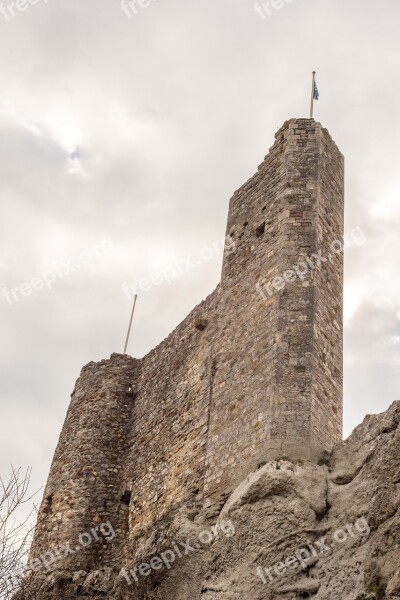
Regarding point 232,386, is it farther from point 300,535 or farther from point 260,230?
point 300,535

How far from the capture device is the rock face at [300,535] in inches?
329

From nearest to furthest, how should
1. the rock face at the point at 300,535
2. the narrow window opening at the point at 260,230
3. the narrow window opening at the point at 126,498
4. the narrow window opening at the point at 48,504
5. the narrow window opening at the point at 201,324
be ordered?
the rock face at the point at 300,535 → the narrow window opening at the point at 260,230 → the narrow window opening at the point at 201,324 → the narrow window opening at the point at 126,498 → the narrow window opening at the point at 48,504

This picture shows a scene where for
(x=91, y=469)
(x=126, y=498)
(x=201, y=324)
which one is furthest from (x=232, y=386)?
(x=91, y=469)

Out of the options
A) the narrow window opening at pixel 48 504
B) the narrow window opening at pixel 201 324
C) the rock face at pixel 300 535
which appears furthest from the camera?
the narrow window opening at pixel 48 504

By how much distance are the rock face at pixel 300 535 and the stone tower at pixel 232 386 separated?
1.64 feet

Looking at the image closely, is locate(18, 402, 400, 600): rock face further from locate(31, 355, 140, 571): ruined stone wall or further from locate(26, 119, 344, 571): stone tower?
locate(31, 355, 140, 571): ruined stone wall

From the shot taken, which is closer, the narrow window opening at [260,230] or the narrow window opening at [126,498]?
the narrow window opening at [260,230]

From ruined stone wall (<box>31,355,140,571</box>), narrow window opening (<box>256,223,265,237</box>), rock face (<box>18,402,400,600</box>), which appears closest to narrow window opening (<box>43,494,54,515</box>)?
ruined stone wall (<box>31,355,140,571</box>)

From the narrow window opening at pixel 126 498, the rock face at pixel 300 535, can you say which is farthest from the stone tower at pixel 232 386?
the rock face at pixel 300 535

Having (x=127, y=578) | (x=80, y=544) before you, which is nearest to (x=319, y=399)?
(x=127, y=578)

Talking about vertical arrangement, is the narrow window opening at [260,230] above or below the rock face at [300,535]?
above

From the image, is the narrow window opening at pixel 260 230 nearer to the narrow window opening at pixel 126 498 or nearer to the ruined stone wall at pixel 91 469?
the ruined stone wall at pixel 91 469

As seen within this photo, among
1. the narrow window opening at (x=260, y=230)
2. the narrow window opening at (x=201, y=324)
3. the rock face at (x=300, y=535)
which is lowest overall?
the rock face at (x=300, y=535)

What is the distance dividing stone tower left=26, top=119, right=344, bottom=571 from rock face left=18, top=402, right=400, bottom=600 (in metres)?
0.50
